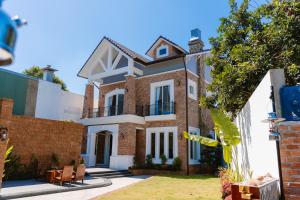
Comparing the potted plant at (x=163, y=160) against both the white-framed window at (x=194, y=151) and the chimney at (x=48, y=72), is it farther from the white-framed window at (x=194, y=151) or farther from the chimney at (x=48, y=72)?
the chimney at (x=48, y=72)

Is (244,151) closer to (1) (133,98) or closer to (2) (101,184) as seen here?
(2) (101,184)

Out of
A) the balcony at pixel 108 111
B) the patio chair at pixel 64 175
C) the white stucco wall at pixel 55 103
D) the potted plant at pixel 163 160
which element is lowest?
the patio chair at pixel 64 175

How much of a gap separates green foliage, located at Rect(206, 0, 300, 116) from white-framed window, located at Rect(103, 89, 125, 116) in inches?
464

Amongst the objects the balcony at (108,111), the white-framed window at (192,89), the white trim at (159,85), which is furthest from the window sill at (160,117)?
the balcony at (108,111)

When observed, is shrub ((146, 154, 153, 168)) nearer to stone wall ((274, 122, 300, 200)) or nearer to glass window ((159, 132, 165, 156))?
glass window ((159, 132, 165, 156))

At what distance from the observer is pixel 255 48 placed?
9.47m

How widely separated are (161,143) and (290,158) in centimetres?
1448

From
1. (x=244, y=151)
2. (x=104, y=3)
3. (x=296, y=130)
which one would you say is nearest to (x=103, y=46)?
(x=104, y=3)

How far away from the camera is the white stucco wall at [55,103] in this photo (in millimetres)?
24125

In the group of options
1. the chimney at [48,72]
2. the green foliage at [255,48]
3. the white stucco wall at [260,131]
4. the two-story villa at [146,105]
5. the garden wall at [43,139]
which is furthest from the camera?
the chimney at [48,72]

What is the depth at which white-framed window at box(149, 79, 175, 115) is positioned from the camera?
19250mm

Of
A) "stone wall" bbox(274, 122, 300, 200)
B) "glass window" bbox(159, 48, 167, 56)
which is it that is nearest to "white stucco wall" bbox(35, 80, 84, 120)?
"glass window" bbox(159, 48, 167, 56)

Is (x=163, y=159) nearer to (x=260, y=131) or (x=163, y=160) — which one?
(x=163, y=160)

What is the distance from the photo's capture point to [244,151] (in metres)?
8.16
